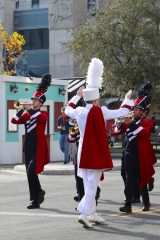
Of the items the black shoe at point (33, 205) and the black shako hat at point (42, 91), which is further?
the black shako hat at point (42, 91)

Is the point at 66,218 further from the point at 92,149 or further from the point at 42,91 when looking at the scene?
the point at 42,91

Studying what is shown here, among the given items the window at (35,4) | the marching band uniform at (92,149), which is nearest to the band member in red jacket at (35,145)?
the marching band uniform at (92,149)

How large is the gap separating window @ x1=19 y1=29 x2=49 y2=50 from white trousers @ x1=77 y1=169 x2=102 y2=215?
4946cm

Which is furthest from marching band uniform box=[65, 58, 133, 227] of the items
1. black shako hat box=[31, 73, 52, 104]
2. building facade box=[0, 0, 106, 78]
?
building facade box=[0, 0, 106, 78]

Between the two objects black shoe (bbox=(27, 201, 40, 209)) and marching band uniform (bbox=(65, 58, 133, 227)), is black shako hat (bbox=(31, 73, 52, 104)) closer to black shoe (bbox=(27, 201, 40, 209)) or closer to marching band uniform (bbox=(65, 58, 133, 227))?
black shoe (bbox=(27, 201, 40, 209))

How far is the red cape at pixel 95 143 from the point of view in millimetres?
9422

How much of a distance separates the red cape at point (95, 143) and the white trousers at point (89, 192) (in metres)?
0.17

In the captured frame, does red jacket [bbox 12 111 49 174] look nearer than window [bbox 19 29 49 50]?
Yes

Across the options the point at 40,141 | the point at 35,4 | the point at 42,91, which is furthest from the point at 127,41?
the point at 35,4

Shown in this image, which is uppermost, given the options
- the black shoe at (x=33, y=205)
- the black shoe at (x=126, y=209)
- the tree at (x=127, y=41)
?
the tree at (x=127, y=41)

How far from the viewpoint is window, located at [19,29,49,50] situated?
58500mm

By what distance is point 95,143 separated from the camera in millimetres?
9484

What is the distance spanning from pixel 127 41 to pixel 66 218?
24.6 meters

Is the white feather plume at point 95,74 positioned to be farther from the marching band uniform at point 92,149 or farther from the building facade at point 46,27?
the building facade at point 46,27
